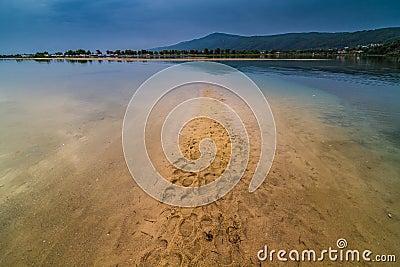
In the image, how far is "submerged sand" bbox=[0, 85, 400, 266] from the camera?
3076 mm

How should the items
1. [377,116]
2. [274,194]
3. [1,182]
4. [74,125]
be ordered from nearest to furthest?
1. [274,194]
2. [1,182]
3. [74,125]
4. [377,116]

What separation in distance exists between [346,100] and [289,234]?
1336 cm

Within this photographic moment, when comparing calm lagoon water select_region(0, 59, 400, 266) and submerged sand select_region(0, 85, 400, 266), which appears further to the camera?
calm lagoon water select_region(0, 59, 400, 266)

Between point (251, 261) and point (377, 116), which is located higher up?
point (377, 116)

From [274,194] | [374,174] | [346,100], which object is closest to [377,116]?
[346,100]

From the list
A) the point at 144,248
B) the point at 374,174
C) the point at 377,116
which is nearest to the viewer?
the point at 144,248

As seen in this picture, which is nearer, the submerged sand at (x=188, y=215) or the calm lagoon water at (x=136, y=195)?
the submerged sand at (x=188, y=215)

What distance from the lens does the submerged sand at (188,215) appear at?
308cm

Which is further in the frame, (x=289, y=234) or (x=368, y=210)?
(x=368, y=210)

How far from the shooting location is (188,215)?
3721 millimetres

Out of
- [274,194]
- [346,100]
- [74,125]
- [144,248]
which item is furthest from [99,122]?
[346,100]

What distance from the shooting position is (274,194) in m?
4.29

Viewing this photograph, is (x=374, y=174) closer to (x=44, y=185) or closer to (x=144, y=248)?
(x=144, y=248)

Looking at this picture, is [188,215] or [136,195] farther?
[136,195]
